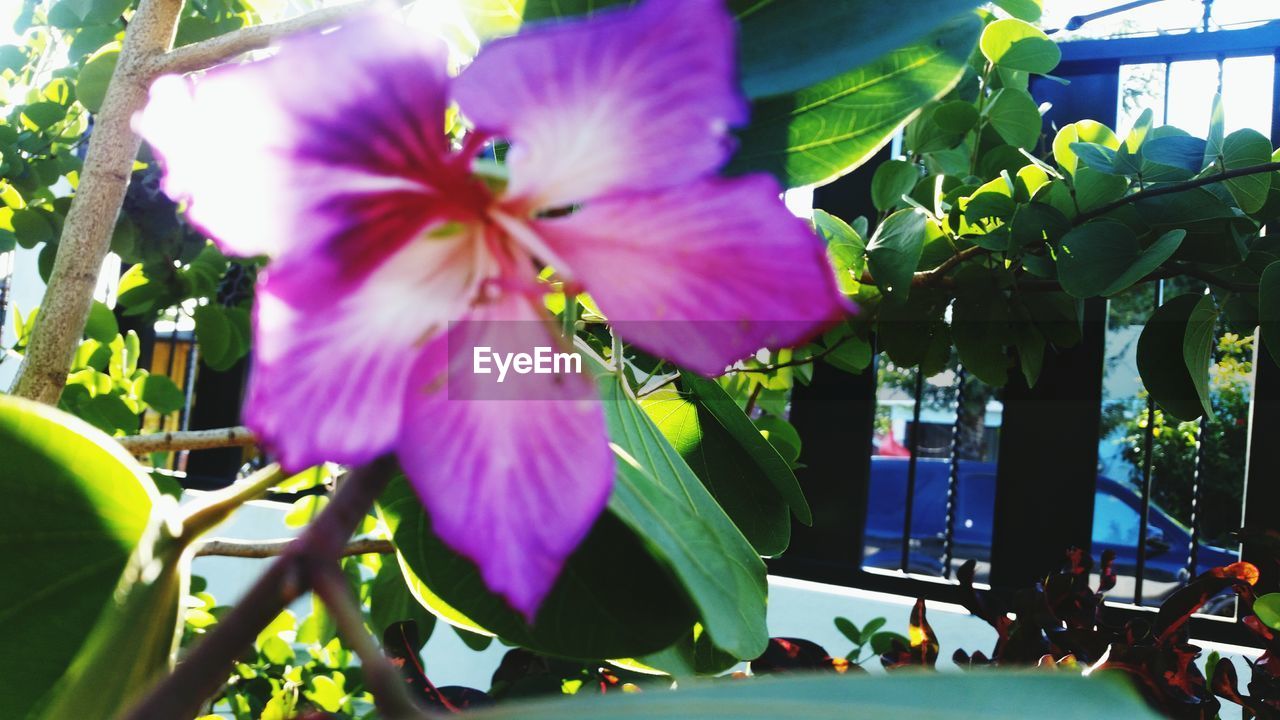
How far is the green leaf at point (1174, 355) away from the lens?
54 centimetres

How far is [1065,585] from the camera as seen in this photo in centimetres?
77

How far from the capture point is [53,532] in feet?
0.58

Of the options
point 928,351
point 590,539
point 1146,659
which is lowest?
point 1146,659

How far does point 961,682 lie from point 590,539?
0.08 m

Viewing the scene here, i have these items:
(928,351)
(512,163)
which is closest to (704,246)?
(512,163)

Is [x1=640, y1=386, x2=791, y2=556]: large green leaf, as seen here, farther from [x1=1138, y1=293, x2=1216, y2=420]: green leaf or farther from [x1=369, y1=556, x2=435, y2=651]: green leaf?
[x1=369, y1=556, x2=435, y2=651]: green leaf

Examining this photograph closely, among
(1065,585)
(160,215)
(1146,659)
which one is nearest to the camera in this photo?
(1146,659)

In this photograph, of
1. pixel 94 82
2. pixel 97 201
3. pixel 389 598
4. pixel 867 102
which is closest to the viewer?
pixel 867 102

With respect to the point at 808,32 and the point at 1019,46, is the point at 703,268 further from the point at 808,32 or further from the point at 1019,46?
the point at 1019,46

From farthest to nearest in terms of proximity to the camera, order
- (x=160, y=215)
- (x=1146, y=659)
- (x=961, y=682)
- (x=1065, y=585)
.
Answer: (x=160, y=215) < (x=1065, y=585) < (x=1146, y=659) < (x=961, y=682)


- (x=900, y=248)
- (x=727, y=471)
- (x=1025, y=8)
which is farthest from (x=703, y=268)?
(x=1025, y=8)

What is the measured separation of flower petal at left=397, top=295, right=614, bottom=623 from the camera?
14 cm

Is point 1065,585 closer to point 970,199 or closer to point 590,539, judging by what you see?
point 970,199

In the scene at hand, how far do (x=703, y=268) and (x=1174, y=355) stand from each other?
0.55 metres
